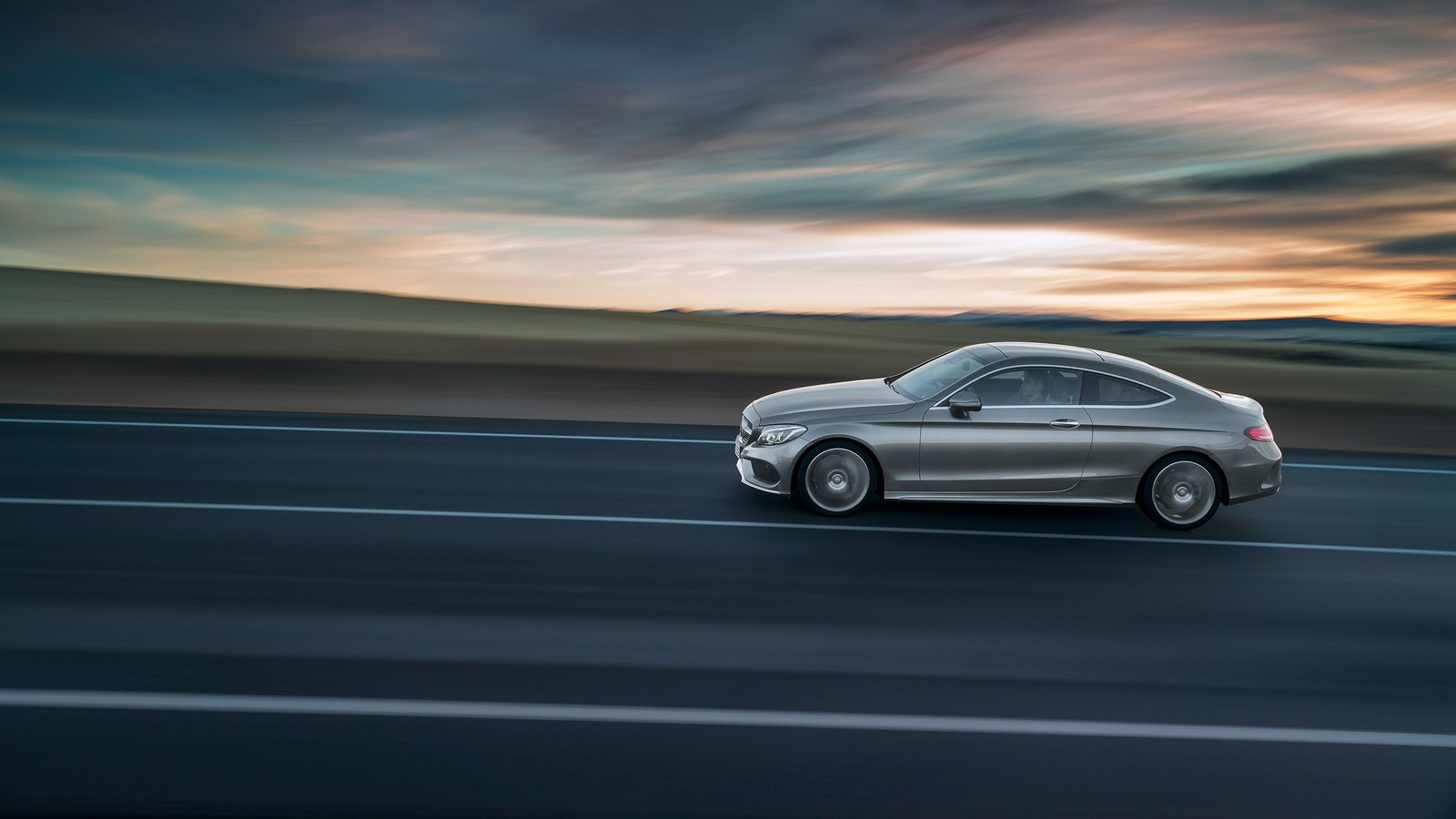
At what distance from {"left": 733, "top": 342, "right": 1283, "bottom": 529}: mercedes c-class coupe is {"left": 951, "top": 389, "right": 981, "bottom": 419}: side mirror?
1cm

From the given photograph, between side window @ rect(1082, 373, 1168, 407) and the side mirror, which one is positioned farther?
side window @ rect(1082, 373, 1168, 407)

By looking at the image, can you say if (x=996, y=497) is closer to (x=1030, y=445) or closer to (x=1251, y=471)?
(x=1030, y=445)

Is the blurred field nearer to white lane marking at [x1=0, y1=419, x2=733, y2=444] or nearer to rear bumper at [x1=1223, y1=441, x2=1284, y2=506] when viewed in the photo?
white lane marking at [x1=0, y1=419, x2=733, y2=444]

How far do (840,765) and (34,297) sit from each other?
4086 cm

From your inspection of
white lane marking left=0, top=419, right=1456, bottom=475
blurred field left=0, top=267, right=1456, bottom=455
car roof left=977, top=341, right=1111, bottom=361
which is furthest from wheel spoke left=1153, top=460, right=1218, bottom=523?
blurred field left=0, top=267, right=1456, bottom=455

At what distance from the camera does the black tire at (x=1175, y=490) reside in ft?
28.1

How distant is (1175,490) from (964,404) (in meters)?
1.91

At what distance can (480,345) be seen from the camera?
22.7 meters

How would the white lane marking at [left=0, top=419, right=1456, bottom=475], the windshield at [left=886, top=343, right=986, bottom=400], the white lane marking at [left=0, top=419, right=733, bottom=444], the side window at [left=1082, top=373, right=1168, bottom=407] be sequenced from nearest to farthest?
the side window at [left=1082, top=373, right=1168, bottom=407]
the windshield at [left=886, top=343, right=986, bottom=400]
the white lane marking at [left=0, top=419, right=1456, bottom=475]
the white lane marking at [left=0, top=419, right=733, bottom=444]

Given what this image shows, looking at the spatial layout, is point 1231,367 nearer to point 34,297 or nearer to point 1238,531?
point 1238,531

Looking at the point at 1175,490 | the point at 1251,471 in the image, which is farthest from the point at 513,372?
the point at 1251,471

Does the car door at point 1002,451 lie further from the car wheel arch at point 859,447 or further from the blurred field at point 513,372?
the blurred field at point 513,372

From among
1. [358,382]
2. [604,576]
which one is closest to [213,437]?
[358,382]

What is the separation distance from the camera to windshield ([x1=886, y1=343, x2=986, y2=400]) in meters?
8.77
